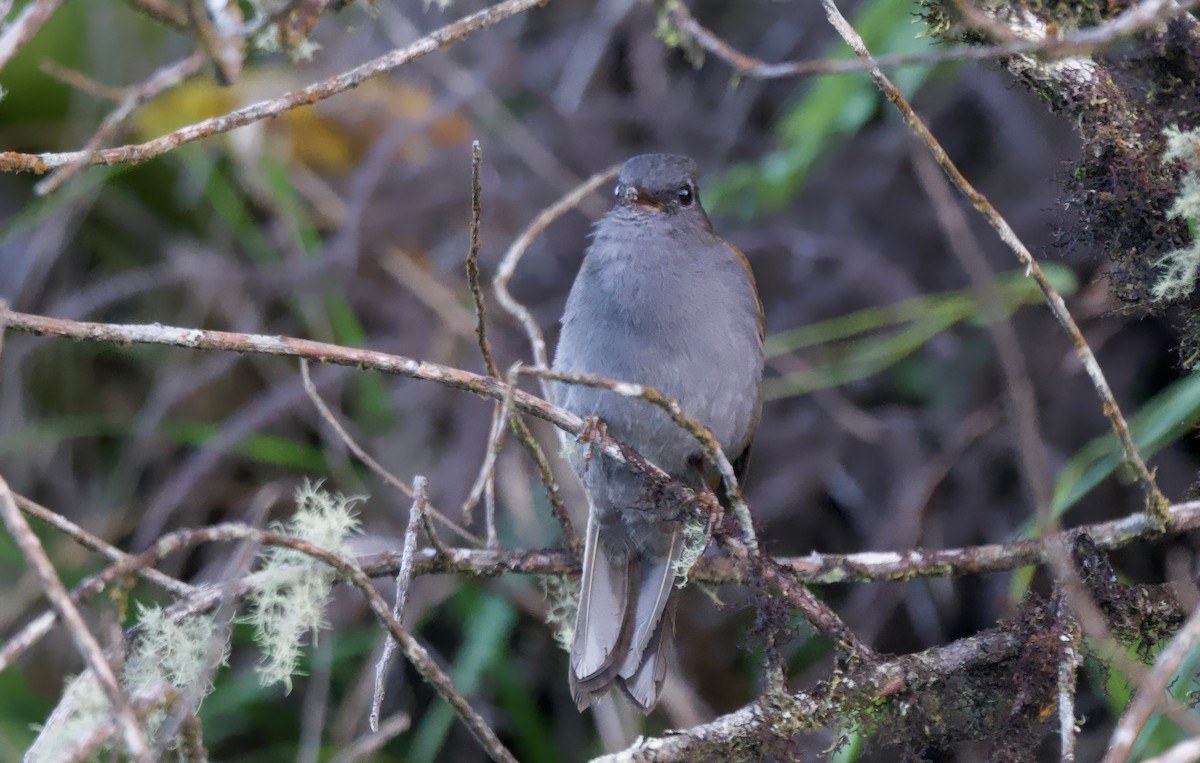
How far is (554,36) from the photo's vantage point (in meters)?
5.77

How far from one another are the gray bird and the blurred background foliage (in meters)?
0.78

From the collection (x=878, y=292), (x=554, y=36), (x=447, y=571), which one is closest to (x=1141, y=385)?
(x=878, y=292)

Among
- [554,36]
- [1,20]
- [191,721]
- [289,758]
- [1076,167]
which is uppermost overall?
[554,36]

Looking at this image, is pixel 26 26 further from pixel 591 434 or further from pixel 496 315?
pixel 496 315

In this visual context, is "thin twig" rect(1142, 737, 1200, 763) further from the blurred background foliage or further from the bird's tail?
the blurred background foliage

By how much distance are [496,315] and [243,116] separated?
2.69 meters

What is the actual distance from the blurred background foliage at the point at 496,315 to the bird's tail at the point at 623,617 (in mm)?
857

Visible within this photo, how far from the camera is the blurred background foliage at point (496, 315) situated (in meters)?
4.23

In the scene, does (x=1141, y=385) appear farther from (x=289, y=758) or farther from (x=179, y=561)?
(x=179, y=561)

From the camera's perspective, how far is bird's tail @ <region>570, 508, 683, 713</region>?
318 centimetres

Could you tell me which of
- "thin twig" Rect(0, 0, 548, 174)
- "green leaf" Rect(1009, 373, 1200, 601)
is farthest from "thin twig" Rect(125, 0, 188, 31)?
"green leaf" Rect(1009, 373, 1200, 601)

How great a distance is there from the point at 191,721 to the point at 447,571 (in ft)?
3.13

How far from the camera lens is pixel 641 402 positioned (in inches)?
128

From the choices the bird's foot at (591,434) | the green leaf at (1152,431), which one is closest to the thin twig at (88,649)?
the bird's foot at (591,434)
